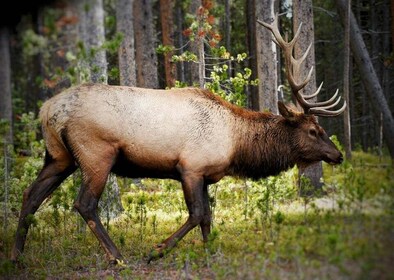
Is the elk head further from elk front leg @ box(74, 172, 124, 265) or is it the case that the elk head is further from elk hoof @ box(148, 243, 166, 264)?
elk front leg @ box(74, 172, 124, 265)

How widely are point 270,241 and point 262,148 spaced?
2.29m

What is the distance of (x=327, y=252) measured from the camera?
3732 millimetres

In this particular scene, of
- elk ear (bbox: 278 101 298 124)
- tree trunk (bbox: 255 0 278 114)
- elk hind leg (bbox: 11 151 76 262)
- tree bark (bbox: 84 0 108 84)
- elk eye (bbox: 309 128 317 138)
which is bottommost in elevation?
elk hind leg (bbox: 11 151 76 262)

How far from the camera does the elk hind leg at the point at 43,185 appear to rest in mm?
6219

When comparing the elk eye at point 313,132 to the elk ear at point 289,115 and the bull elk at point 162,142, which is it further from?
the elk ear at point 289,115

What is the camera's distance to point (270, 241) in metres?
4.49

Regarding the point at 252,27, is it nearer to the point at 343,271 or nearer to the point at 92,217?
A: the point at 92,217

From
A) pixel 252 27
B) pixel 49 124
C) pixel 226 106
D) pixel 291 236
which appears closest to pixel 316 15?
pixel 252 27

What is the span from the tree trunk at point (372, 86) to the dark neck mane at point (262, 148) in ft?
3.87

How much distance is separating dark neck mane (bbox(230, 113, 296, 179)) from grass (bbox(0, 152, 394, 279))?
0.36 m

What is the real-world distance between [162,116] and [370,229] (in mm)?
3239

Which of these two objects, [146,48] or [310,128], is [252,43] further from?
[310,128]

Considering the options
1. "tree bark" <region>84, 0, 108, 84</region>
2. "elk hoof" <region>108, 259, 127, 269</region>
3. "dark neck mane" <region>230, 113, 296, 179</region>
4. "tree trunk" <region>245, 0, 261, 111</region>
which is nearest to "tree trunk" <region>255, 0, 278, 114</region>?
"dark neck mane" <region>230, 113, 296, 179</region>

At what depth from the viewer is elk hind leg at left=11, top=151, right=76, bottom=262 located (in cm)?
622
